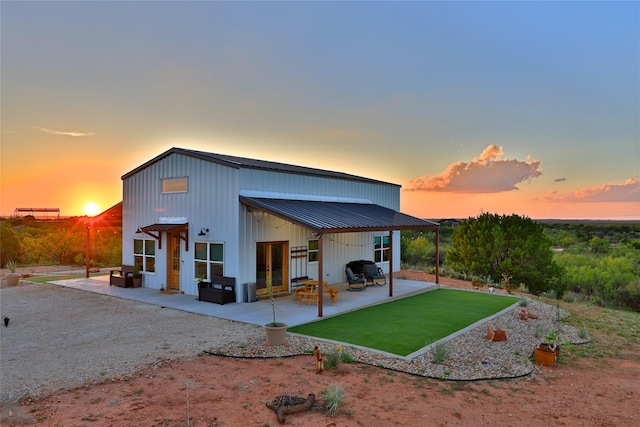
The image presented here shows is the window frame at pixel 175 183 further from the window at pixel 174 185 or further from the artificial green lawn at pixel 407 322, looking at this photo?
the artificial green lawn at pixel 407 322

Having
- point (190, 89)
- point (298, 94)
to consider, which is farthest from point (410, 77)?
point (190, 89)

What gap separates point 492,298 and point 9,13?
719 inches

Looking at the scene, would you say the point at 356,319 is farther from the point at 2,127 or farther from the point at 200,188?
the point at 2,127

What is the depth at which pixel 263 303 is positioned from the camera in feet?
39.5

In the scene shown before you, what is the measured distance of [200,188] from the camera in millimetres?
13195

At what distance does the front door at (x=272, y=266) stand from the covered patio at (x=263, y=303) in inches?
22.3

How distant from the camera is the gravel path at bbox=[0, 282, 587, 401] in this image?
21.3 ft

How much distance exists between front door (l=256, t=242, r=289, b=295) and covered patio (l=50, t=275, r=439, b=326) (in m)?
0.57

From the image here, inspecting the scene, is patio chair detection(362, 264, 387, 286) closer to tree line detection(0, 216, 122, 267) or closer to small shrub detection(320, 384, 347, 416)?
small shrub detection(320, 384, 347, 416)

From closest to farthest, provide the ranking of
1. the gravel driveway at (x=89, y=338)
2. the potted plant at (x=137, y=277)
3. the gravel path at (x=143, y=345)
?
the gravel driveway at (x=89, y=338), the gravel path at (x=143, y=345), the potted plant at (x=137, y=277)

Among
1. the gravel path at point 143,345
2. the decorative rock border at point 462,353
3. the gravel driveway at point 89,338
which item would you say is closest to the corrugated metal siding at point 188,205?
the gravel driveway at point 89,338

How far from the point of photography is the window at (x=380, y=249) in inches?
724

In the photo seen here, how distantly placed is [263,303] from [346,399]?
693 cm

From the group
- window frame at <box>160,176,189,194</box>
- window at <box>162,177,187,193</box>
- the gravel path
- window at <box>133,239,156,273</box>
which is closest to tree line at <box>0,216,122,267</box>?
window at <box>133,239,156,273</box>
